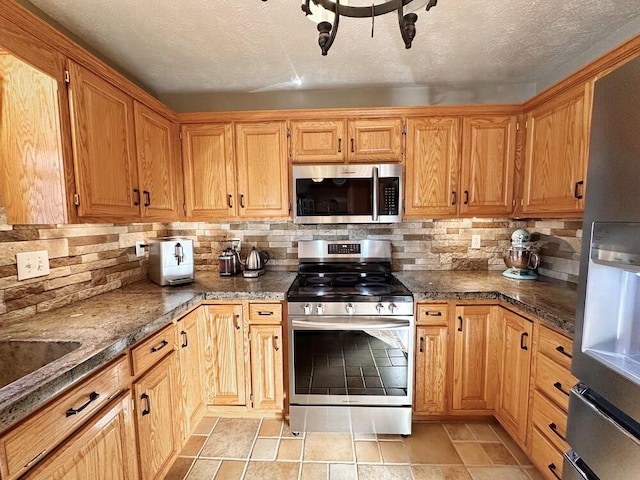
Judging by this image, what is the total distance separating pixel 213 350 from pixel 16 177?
1.35 meters

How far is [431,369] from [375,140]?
5.47 ft

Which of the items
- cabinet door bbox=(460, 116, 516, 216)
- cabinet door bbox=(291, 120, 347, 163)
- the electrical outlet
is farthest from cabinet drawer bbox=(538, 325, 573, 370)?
the electrical outlet

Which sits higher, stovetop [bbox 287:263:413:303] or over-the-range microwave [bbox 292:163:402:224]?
over-the-range microwave [bbox 292:163:402:224]

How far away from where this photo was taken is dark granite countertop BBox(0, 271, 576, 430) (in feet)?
2.76

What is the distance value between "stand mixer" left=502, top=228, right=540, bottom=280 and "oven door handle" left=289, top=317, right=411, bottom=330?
3.25 ft

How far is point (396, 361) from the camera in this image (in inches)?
71.4

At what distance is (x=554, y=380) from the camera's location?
1376 millimetres

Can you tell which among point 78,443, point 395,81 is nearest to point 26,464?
point 78,443

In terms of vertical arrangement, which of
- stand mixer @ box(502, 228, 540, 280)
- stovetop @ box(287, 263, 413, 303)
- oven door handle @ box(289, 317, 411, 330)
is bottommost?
oven door handle @ box(289, 317, 411, 330)

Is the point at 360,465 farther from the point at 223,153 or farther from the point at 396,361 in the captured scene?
the point at 223,153

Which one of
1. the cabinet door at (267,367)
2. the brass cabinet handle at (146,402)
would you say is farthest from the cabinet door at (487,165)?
the brass cabinet handle at (146,402)

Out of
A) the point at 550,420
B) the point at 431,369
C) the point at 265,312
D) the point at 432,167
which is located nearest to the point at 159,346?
the point at 265,312

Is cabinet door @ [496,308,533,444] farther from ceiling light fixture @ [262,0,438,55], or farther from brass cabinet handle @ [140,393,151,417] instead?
brass cabinet handle @ [140,393,151,417]

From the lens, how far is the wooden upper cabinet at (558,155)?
1.57 m
